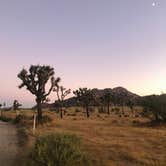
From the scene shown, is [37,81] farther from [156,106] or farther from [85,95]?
[85,95]

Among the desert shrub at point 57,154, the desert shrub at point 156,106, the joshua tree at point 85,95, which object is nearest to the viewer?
the desert shrub at point 57,154

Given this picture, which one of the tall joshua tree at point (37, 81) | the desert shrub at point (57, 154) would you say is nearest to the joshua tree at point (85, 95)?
the tall joshua tree at point (37, 81)

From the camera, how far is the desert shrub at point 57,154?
30.0 ft

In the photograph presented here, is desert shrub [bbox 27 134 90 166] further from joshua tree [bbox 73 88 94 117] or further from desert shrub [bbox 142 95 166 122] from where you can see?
joshua tree [bbox 73 88 94 117]

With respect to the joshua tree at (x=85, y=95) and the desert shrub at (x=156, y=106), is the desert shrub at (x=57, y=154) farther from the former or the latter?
the joshua tree at (x=85, y=95)

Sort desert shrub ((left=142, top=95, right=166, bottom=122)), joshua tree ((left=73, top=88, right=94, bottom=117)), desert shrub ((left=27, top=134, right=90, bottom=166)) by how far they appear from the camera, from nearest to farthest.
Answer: desert shrub ((left=27, top=134, right=90, bottom=166)) → desert shrub ((left=142, top=95, right=166, bottom=122)) → joshua tree ((left=73, top=88, right=94, bottom=117))

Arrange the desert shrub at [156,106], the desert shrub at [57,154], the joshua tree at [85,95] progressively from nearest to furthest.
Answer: the desert shrub at [57,154]
the desert shrub at [156,106]
the joshua tree at [85,95]

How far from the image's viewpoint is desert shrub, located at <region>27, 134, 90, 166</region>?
9153mm

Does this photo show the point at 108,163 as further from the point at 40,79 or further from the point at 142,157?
the point at 40,79

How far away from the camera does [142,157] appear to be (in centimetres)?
→ 1127

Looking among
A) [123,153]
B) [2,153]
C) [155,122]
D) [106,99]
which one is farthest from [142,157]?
[106,99]

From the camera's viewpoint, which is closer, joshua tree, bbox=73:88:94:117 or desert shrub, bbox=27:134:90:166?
desert shrub, bbox=27:134:90:166

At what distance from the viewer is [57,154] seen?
30.6 ft

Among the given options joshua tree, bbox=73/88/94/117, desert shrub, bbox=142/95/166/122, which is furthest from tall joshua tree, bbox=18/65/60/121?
joshua tree, bbox=73/88/94/117
